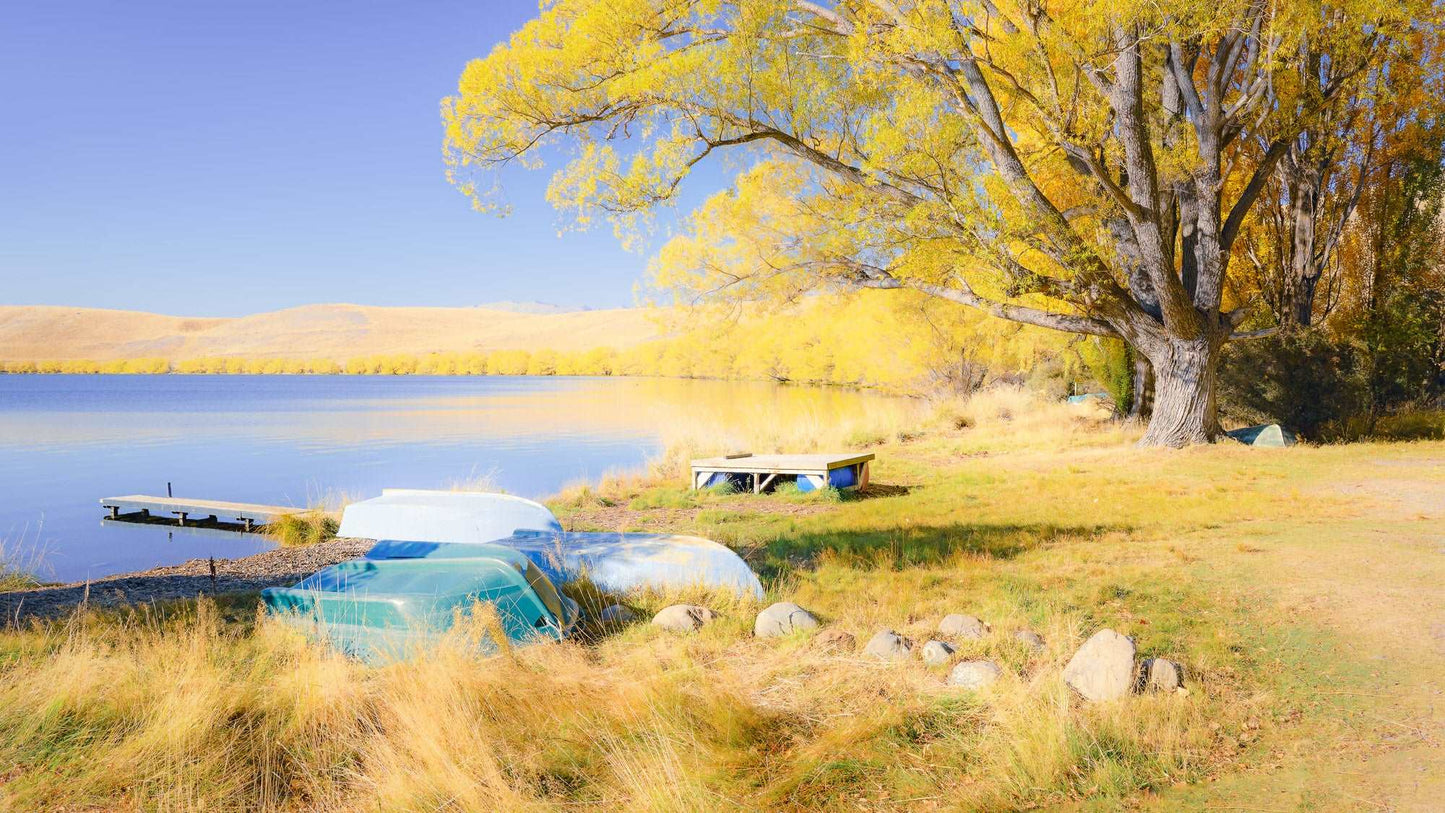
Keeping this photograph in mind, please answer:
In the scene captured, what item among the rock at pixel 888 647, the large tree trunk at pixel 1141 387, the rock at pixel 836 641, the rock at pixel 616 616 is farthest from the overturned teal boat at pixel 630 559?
the large tree trunk at pixel 1141 387

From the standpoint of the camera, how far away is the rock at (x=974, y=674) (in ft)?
13.7

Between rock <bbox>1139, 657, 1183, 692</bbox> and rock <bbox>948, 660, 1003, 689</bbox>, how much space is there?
0.65 metres

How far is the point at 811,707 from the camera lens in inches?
162

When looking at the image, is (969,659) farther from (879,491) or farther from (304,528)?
(304,528)

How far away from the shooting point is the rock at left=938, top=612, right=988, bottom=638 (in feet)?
16.3

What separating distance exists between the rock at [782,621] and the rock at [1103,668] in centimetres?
165

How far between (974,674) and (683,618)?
6.79ft

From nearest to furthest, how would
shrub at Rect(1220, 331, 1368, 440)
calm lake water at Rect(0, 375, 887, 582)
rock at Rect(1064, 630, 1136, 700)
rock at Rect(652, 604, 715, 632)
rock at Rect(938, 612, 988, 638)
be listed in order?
rock at Rect(1064, 630, 1136, 700), rock at Rect(938, 612, 988, 638), rock at Rect(652, 604, 715, 632), calm lake water at Rect(0, 375, 887, 582), shrub at Rect(1220, 331, 1368, 440)

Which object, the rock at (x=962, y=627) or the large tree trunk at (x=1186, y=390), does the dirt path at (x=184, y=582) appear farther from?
the large tree trunk at (x=1186, y=390)

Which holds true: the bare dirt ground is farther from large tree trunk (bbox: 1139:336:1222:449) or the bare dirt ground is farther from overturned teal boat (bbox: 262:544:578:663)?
large tree trunk (bbox: 1139:336:1222:449)

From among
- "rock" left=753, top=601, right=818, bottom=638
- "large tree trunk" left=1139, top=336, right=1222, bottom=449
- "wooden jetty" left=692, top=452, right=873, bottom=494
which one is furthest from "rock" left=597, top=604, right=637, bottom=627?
"large tree trunk" left=1139, top=336, right=1222, bottom=449

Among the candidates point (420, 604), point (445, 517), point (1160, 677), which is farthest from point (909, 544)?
point (445, 517)

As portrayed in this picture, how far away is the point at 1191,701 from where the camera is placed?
3908 mm

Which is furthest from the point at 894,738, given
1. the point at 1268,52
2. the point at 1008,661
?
the point at 1268,52
